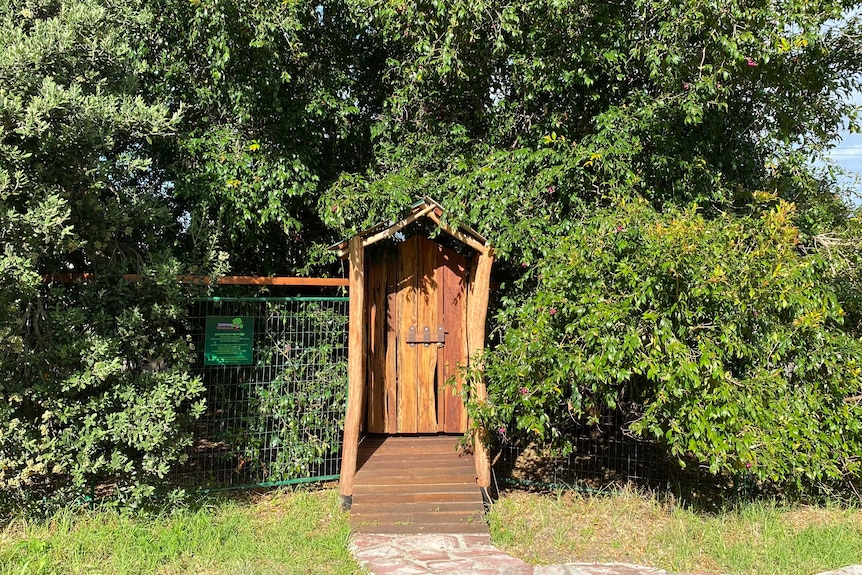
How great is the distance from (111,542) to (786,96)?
22.9 ft

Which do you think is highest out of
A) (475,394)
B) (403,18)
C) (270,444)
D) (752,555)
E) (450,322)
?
(403,18)

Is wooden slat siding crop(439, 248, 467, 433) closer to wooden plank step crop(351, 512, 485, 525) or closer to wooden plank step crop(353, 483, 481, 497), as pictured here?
wooden plank step crop(353, 483, 481, 497)

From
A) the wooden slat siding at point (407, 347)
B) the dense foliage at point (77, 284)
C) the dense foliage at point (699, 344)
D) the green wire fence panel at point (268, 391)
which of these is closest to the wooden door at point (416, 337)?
the wooden slat siding at point (407, 347)

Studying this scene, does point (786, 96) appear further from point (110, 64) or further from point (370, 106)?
point (110, 64)

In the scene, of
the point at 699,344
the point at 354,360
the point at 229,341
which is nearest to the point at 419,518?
the point at 354,360

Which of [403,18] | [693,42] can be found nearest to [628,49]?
[693,42]

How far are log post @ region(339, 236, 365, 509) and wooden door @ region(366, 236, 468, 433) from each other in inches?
28.0

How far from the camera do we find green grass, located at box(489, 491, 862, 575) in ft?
14.5

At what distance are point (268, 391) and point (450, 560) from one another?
2.36 meters

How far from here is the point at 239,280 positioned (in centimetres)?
545

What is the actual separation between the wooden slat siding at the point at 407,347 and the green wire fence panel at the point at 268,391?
0.62 metres

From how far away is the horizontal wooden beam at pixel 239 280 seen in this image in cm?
476

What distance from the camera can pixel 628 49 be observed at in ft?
18.7

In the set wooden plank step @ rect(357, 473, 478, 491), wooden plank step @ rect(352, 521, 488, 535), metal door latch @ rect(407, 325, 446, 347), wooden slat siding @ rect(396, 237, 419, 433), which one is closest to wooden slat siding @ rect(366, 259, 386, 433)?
wooden slat siding @ rect(396, 237, 419, 433)
